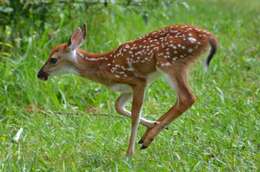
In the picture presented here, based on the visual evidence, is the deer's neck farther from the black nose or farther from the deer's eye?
the black nose

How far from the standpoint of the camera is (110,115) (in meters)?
8.26

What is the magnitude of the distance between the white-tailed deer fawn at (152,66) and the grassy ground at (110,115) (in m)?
0.27

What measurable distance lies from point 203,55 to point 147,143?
0.86 m

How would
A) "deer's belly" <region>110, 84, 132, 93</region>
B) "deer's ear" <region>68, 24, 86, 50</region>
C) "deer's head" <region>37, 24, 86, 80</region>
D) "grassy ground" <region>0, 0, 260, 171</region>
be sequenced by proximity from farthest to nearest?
"deer's head" <region>37, 24, 86, 80</region>, "deer's ear" <region>68, 24, 86, 50</region>, "deer's belly" <region>110, 84, 132, 93</region>, "grassy ground" <region>0, 0, 260, 171</region>

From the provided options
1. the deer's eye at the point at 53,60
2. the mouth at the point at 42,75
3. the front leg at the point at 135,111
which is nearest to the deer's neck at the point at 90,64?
the deer's eye at the point at 53,60

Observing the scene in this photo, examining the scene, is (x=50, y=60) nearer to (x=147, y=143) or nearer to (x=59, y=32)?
(x=147, y=143)

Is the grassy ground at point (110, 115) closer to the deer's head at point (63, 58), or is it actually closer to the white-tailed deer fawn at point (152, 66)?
the white-tailed deer fawn at point (152, 66)

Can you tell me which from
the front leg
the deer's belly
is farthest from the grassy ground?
the deer's belly

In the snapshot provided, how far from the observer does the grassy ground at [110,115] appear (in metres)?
6.74

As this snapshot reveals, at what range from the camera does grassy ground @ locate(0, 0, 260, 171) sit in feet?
22.1

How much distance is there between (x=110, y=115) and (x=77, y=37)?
107cm

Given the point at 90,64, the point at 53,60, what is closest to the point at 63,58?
the point at 53,60

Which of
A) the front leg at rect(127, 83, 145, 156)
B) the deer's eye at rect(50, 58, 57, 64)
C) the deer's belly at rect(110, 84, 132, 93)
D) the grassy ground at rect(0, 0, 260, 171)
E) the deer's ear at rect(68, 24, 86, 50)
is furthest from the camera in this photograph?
the deer's eye at rect(50, 58, 57, 64)

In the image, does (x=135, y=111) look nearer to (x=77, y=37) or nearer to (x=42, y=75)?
(x=77, y=37)
